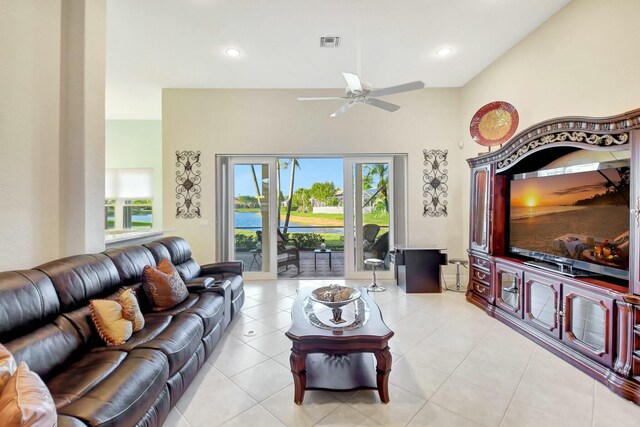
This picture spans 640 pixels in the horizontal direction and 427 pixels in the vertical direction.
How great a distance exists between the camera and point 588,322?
2352 millimetres

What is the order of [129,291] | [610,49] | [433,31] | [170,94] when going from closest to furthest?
[129,291] < [610,49] < [433,31] < [170,94]

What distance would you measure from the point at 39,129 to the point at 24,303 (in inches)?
68.7

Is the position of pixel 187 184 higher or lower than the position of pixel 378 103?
lower

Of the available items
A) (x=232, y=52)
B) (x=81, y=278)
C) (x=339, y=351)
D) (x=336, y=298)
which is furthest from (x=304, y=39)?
(x=339, y=351)

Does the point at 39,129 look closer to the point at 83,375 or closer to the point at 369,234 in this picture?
the point at 83,375

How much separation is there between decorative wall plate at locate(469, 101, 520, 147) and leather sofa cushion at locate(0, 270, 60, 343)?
15.5ft

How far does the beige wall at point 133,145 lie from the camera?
6441 mm

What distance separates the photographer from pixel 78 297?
1.91 metres

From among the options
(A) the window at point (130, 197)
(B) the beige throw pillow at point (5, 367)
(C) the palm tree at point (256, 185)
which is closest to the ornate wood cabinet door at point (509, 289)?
(C) the palm tree at point (256, 185)

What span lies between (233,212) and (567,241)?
191 inches

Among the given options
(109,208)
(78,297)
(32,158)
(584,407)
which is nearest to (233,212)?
(32,158)

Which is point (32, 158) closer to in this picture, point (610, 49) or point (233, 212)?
point (233, 212)

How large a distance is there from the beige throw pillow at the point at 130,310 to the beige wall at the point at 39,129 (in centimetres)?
95

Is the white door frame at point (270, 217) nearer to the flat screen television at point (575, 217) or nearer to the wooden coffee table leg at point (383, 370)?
the wooden coffee table leg at point (383, 370)
